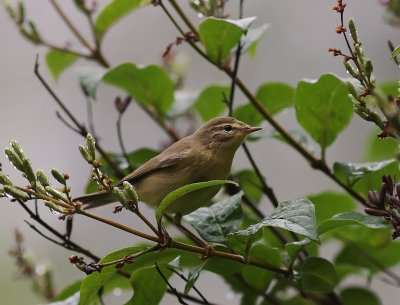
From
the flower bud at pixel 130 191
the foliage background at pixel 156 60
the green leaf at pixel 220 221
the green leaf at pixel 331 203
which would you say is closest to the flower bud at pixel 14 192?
the flower bud at pixel 130 191

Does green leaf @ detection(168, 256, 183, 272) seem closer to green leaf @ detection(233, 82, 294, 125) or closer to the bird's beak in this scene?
the bird's beak

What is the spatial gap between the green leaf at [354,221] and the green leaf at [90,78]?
108 cm

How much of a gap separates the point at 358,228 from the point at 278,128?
0.49 m

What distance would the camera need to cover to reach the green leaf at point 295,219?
5.43 feet

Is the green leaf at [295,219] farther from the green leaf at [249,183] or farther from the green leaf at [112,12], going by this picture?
the green leaf at [112,12]

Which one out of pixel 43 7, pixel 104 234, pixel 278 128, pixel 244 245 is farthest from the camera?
pixel 43 7

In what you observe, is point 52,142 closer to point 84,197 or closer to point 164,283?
point 84,197

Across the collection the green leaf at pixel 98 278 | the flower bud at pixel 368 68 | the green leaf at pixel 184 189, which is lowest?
the green leaf at pixel 98 278

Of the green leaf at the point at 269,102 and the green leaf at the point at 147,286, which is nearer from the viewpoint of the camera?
the green leaf at the point at 147,286

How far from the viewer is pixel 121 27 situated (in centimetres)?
742

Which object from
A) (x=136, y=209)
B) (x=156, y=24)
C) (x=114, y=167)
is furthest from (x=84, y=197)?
(x=156, y=24)

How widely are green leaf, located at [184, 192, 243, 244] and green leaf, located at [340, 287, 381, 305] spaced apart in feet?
2.14

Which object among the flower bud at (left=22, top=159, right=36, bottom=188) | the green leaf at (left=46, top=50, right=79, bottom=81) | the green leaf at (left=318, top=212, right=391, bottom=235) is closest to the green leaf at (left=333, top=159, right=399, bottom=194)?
the green leaf at (left=318, top=212, right=391, bottom=235)

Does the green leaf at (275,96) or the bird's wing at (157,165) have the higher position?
the bird's wing at (157,165)
